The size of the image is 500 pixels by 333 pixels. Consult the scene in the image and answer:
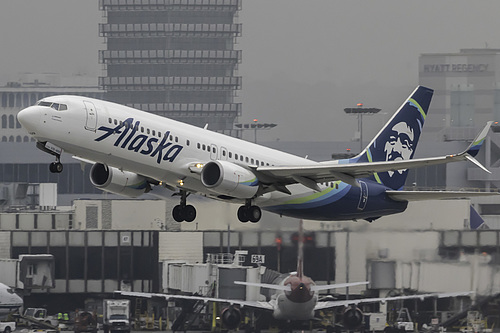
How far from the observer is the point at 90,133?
47.6m

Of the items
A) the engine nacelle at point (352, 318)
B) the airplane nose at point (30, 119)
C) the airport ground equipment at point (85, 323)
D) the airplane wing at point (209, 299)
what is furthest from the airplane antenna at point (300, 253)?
the airplane nose at point (30, 119)

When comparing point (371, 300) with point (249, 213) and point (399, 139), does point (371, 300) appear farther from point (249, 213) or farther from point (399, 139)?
point (249, 213)

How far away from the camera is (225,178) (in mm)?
49844

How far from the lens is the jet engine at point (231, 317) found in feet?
236

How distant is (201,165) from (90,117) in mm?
5719

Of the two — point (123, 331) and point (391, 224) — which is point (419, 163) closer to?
point (391, 224)

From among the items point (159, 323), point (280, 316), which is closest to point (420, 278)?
point (280, 316)

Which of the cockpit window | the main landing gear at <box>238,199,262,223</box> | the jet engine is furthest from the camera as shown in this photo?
the jet engine

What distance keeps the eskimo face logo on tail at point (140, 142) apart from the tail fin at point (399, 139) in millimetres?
13898

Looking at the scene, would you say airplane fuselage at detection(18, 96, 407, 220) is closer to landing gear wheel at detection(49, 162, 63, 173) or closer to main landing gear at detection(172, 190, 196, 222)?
landing gear wheel at detection(49, 162, 63, 173)

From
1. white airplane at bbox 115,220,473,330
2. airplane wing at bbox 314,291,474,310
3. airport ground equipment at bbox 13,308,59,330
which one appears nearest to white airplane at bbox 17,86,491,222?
white airplane at bbox 115,220,473,330

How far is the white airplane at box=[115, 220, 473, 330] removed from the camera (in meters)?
71.5

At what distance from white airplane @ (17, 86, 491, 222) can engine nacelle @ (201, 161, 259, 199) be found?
45mm

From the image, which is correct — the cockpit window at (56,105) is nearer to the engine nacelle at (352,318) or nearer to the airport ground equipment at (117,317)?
the airport ground equipment at (117,317)
